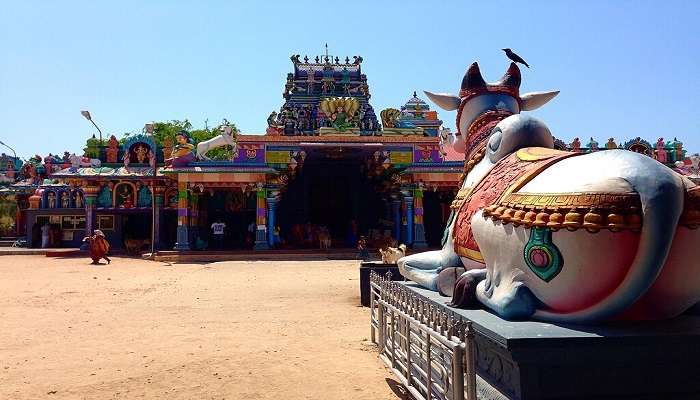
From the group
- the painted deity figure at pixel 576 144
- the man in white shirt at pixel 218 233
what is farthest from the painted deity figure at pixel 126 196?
the painted deity figure at pixel 576 144

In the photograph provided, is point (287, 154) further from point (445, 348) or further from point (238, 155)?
point (445, 348)

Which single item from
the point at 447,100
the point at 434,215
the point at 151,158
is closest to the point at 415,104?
the point at 434,215

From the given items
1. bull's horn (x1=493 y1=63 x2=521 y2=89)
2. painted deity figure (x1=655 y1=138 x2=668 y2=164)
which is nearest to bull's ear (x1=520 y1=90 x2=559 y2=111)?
bull's horn (x1=493 y1=63 x2=521 y2=89)

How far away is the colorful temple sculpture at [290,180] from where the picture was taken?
792 inches

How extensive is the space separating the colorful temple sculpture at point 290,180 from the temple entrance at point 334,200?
0.05 m

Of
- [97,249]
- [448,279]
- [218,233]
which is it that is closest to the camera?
[448,279]

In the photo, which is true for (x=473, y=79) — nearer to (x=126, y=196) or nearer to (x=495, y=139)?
(x=495, y=139)

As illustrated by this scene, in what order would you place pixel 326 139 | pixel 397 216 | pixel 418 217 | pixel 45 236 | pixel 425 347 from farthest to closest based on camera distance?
pixel 45 236 → pixel 397 216 → pixel 418 217 → pixel 326 139 → pixel 425 347

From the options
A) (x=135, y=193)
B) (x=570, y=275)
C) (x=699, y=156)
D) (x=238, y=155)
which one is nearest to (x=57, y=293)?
(x=238, y=155)

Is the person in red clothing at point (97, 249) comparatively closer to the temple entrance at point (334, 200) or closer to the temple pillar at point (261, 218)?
the temple pillar at point (261, 218)

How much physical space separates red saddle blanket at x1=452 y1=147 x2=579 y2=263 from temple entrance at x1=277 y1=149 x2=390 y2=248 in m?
18.9

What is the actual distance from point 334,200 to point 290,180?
14.0ft

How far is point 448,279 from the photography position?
4645 millimetres

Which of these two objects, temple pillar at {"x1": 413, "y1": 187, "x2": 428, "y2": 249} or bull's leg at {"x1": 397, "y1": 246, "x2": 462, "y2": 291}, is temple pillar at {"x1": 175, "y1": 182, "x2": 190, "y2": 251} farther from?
bull's leg at {"x1": 397, "y1": 246, "x2": 462, "y2": 291}
